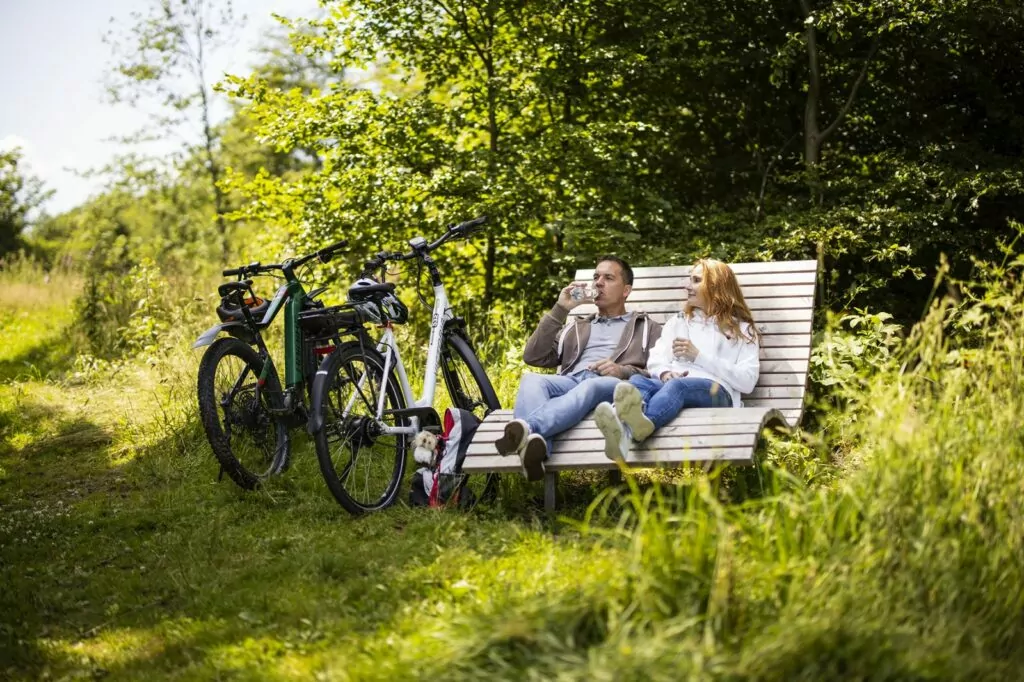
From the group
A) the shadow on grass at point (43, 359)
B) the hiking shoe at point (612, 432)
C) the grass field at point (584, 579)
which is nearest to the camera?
the grass field at point (584, 579)

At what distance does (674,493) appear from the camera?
4.92 meters

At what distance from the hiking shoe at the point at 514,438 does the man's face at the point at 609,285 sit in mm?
1295

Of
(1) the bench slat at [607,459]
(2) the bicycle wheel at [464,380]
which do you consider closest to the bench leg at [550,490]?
(1) the bench slat at [607,459]

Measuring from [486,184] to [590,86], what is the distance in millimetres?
1410

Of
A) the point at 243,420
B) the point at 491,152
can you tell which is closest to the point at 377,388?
the point at 243,420

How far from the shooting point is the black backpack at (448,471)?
15.9 feet

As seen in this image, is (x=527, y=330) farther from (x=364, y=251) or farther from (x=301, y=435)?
(x=301, y=435)

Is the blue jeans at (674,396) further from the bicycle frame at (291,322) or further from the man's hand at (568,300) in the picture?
the bicycle frame at (291,322)

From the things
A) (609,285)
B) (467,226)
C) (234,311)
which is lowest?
(234,311)

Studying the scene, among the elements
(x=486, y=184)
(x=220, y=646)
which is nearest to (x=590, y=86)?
(x=486, y=184)

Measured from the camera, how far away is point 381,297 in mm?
5105

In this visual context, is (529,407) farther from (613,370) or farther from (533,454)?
(613,370)

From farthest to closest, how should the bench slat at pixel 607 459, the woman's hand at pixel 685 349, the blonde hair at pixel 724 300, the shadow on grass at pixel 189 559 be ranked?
1. the blonde hair at pixel 724 300
2. the woman's hand at pixel 685 349
3. the bench slat at pixel 607 459
4. the shadow on grass at pixel 189 559

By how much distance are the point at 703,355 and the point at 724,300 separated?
361 mm
